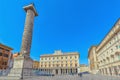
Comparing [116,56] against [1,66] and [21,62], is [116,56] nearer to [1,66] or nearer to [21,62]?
[21,62]

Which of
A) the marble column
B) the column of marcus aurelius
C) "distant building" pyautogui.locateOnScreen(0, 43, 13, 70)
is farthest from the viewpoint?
"distant building" pyautogui.locateOnScreen(0, 43, 13, 70)

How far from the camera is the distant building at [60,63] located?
5026 centimetres

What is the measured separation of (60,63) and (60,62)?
543mm

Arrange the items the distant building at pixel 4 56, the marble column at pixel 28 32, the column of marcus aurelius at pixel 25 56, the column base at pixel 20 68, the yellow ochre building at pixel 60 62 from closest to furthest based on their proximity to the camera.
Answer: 1. the column base at pixel 20 68
2. the column of marcus aurelius at pixel 25 56
3. the marble column at pixel 28 32
4. the distant building at pixel 4 56
5. the yellow ochre building at pixel 60 62

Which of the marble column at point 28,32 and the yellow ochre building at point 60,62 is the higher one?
the marble column at point 28,32

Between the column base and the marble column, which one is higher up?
the marble column

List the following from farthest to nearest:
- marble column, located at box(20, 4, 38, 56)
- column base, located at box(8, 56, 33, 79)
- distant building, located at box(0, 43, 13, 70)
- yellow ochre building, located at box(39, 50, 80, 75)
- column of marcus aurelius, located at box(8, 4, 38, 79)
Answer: yellow ochre building, located at box(39, 50, 80, 75), distant building, located at box(0, 43, 13, 70), marble column, located at box(20, 4, 38, 56), column of marcus aurelius, located at box(8, 4, 38, 79), column base, located at box(8, 56, 33, 79)

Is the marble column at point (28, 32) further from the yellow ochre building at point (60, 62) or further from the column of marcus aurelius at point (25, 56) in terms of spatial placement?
the yellow ochre building at point (60, 62)

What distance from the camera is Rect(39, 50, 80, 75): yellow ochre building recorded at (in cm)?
5025

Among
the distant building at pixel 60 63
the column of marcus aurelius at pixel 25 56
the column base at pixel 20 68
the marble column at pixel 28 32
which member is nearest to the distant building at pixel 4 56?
the distant building at pixel 60 63

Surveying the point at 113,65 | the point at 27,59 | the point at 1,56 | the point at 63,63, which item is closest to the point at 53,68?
the point at 63,63

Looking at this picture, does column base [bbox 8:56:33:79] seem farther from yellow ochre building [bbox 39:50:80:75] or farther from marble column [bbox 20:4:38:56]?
yellow ochre building [bbox 39:50:80:75]

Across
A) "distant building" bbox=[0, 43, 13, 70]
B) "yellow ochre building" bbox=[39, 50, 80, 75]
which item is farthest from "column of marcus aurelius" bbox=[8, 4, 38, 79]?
"yellow ochre building" bbox=[39, 50, 80, 75]

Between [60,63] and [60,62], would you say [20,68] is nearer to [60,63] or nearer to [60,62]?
[60,62]
